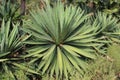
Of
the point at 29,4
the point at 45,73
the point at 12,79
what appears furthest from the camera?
the point at 29,4

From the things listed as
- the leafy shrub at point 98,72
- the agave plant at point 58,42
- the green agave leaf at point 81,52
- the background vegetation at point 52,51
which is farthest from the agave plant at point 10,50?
the leafy shrub at point 98,72

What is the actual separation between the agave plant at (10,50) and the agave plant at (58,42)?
23cm

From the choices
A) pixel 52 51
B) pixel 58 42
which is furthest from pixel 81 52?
pixel 52 51

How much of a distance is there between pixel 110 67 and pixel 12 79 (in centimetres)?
221

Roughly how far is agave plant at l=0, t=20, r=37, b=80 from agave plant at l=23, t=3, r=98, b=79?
9.0 inches

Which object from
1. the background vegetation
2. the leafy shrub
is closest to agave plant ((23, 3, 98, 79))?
the background vegetation

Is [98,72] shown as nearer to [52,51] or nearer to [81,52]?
[81,52]

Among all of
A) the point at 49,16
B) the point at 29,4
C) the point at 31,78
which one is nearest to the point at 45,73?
the point at 31,78

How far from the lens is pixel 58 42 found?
6.77m

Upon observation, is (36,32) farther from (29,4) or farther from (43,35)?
(29,4)

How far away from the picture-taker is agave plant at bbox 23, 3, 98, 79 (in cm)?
671

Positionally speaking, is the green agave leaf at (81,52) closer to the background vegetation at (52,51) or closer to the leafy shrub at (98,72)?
the background vegetation at (52,51)

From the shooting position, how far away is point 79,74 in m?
6.72

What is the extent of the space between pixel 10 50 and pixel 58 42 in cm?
107
